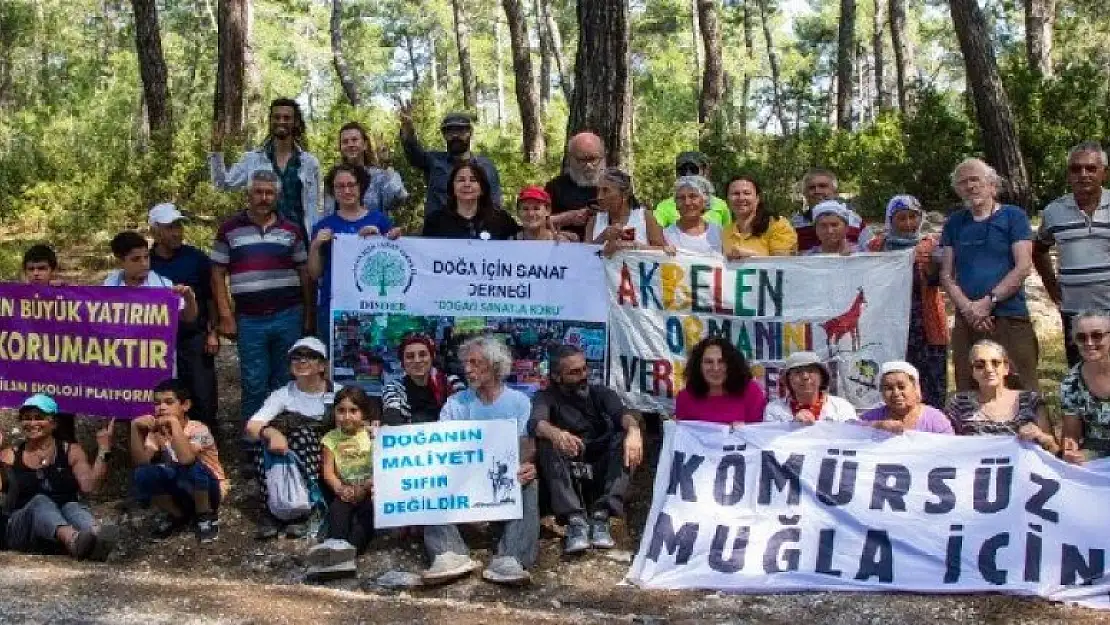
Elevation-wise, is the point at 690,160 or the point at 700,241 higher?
the point at 690,160

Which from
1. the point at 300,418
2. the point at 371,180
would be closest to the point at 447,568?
the point at 300,418

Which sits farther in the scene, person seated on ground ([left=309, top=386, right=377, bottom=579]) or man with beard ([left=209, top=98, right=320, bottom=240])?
man with beard ([left=209, top=98, right=320, bottom=240])

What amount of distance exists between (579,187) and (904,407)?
106 inches

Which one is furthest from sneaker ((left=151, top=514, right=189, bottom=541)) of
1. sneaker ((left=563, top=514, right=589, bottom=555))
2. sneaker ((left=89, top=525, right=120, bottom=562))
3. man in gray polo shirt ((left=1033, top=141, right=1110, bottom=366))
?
man in gray polo shirt ((left=1033, top=141, right=1110, bottom=366))

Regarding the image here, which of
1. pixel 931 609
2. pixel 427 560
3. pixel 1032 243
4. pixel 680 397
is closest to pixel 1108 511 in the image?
pixel 931 609

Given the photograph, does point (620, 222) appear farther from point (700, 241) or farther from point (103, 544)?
point (103, 544)

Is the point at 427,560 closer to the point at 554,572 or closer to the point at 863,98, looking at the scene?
the point at 554,572

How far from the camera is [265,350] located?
7988mm

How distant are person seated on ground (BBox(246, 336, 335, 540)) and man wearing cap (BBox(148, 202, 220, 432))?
3.51 feet

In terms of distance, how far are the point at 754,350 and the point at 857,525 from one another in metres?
1.57

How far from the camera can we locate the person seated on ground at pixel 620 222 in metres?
7.57

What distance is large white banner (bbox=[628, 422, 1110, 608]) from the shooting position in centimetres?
600

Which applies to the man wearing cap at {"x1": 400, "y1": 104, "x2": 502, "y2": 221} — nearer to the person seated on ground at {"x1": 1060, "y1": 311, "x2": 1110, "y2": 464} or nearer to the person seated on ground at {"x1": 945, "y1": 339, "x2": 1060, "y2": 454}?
the person seated on ground at {"x1": 945, "y1": 339, "x2": 1060, "y2": 454}

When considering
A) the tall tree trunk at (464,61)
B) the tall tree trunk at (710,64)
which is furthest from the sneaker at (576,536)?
the tall tree trunk at (464,61)
